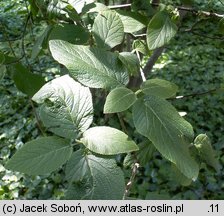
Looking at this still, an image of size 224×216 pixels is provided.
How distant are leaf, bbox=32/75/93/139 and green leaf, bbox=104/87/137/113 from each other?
0.07 m

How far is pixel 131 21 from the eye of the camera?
87 cm

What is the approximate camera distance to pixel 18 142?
10.6ft

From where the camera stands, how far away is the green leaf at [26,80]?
899 mm

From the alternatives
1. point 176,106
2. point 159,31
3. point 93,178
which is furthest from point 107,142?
point 176,106

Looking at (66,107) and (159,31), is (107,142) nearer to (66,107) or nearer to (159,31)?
(66,107)

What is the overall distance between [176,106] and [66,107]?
3.05 m

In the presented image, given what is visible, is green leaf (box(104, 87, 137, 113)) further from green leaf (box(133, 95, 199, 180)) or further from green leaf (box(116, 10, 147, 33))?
green leaf (box(116, 10, 147, 33))

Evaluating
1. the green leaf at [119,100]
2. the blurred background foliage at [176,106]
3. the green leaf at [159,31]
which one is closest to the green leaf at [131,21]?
the green leaf at [159,31]

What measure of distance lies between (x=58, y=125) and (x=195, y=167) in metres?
0.25

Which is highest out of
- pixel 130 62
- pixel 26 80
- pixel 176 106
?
pixel 130 62

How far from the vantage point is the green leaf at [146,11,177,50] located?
0.81 meters

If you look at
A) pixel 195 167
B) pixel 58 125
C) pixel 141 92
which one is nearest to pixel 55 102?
pixel 58 125

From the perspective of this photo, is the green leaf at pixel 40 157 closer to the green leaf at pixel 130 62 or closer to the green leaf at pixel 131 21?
Result: the green leaf at pixel 130 62

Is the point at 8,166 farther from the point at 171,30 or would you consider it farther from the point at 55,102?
the point at 171,30
